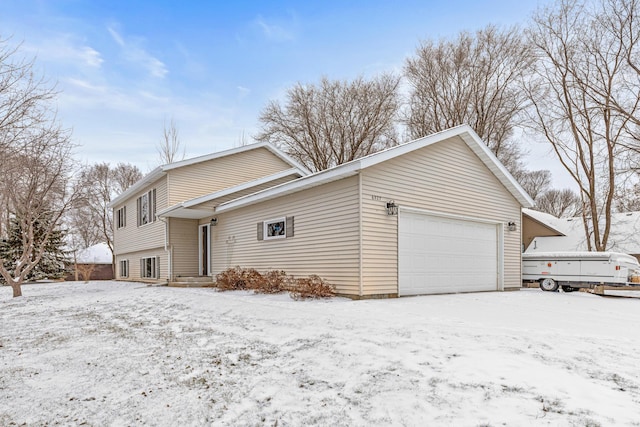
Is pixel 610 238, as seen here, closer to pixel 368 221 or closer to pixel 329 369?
pixel 368 221

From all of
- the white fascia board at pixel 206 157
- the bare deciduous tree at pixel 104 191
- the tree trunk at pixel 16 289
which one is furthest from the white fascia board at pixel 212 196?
the bare deciduous tree at pixel 104 191

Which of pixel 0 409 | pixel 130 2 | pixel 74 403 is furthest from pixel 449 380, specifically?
pixel 130 2

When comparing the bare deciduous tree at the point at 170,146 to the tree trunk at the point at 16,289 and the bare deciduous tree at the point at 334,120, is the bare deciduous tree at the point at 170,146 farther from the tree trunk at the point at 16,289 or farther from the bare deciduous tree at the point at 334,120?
the tree trunk at the point at 16,289

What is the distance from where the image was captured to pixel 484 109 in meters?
21.5

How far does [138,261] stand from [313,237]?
1266 cm

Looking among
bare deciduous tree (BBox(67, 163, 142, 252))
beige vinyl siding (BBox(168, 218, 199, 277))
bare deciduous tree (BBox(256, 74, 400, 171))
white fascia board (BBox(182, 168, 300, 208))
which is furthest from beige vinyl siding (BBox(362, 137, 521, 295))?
bare deciduous tree (BBox(67, 163, 142, 252))

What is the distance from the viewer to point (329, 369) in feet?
13.3

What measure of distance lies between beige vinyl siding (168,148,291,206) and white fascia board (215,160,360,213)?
10.5 feet

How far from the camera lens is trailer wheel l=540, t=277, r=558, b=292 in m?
12.8

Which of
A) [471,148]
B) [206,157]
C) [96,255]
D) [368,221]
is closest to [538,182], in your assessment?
[471,148]

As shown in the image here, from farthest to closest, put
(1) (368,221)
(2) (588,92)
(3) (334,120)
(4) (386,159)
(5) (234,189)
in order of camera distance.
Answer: (3) (334,120), (2) (588,92), (5) (234,189), (4) (386,159), (1) (368,221)

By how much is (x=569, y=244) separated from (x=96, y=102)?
23298mm

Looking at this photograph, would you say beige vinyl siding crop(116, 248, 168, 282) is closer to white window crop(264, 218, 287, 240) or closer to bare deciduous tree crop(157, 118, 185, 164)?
white window crop(264, 218, 287, 240)

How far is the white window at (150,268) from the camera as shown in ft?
55.3
